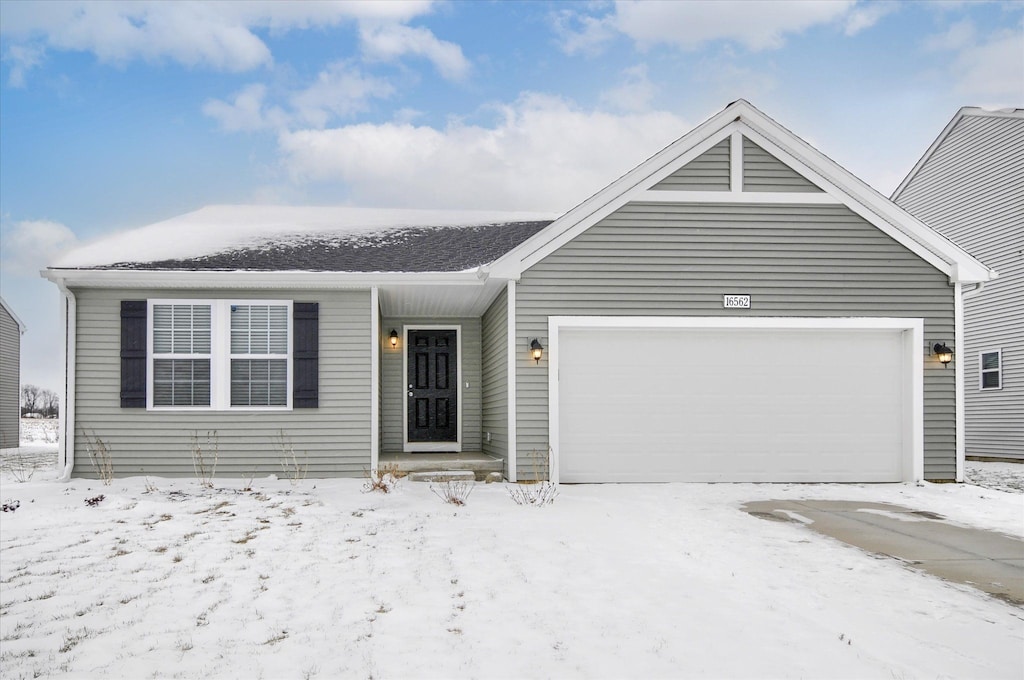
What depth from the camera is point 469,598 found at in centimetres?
413

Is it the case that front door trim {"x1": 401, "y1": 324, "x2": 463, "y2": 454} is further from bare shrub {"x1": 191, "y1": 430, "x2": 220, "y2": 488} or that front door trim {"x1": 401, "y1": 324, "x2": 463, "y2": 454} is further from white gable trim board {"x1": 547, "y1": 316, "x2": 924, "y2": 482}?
bare shrub {"x1": 191, "y1": 430, "x2": 220, "y2": 488}

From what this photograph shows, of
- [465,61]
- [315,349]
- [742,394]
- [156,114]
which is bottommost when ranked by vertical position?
[742,394]

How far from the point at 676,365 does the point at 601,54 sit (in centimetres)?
1467

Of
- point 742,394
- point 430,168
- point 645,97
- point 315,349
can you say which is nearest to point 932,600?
point 742,394

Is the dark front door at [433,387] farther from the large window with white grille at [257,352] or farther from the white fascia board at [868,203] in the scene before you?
the white fascia board at [868,203]

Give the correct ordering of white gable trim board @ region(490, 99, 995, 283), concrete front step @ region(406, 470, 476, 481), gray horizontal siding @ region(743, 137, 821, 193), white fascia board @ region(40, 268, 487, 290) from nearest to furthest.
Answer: white fascia board @ region(40, 268, 487, 290), white gable trim board @ region(490, 99, 995, 283), concrete front step @ region(406, 470, 476, 481), gray horizontal siding @ region(743, 137, 821, 193)

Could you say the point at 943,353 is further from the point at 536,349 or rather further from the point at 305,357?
the point at 305,357

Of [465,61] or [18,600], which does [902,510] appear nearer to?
[18,600]

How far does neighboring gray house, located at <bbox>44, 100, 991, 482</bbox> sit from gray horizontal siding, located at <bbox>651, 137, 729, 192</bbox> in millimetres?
18

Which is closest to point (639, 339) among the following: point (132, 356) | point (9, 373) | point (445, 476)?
point (445, 476)

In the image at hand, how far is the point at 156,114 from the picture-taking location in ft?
77.1

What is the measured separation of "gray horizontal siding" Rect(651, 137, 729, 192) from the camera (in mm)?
8961

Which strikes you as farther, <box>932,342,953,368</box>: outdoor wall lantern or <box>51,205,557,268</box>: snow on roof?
<box>51,205,557,268</box>: snow on roof

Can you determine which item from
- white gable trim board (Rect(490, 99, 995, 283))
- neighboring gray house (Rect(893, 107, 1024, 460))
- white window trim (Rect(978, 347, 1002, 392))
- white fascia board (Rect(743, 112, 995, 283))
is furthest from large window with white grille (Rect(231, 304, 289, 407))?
white window trim (Rect(978, 347, 1002, 392))
